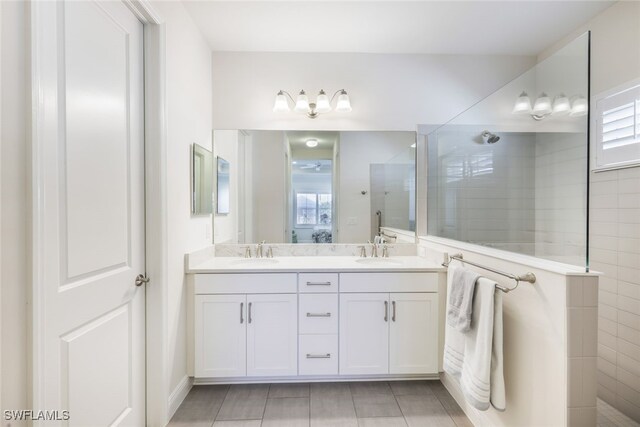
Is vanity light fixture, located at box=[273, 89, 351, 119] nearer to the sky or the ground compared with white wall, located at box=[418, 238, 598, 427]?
nearer to the sky

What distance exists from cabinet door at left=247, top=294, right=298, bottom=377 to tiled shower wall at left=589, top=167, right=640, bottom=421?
79.6 inches

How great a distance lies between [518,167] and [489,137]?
316 mm

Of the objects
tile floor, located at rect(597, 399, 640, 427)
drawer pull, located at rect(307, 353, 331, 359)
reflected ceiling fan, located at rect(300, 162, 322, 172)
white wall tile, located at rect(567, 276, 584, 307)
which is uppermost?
reflected ceiling fan, located at rect(300, 162, 322, 172)

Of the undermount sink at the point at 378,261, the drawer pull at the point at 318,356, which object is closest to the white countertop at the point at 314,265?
the undermount sink at the point at 378,261

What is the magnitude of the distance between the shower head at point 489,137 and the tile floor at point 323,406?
187cm

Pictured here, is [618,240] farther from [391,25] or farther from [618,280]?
[391,25]

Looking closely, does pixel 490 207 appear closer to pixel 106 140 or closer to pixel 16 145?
pixel 106 140

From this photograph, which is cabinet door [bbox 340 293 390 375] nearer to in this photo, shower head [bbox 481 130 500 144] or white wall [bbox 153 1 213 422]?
white wall [bbox 153 1 213 422]

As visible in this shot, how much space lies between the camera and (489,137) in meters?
2.25

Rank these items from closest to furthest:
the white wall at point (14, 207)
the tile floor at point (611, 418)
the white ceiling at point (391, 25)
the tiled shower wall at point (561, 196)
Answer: the white wall at point (14, 207) < the tiled shower wall at point (561, 196) < the tile floor at point (611, 418) < the white ceiling at point (391, 25)

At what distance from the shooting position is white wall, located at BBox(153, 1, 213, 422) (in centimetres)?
172

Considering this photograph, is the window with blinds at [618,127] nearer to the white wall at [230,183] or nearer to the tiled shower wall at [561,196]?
the tiled shower wall at [561,196]

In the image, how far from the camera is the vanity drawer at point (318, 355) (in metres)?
2.00

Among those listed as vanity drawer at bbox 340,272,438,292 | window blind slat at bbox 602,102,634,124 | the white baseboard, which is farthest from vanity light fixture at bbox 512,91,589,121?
the white baseboard
